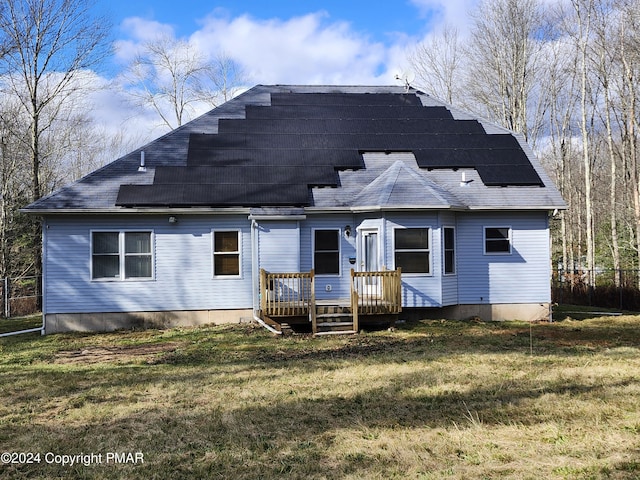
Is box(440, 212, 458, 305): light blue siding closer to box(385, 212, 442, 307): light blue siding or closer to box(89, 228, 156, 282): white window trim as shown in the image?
box(385, 212, 442, 307): light blue siding

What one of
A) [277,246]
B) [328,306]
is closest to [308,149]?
→ [277,246]

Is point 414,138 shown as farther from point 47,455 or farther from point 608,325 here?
point 47,455

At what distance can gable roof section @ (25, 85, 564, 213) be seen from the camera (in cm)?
1402

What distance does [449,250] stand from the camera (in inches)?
568

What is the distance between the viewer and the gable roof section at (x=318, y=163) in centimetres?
1402

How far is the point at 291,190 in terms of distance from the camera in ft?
47.9

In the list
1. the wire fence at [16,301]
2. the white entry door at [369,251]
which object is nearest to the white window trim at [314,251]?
the white entry door at [369,251]

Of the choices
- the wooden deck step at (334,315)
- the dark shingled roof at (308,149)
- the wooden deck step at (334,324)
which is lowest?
the wooden deck step at (334,324)

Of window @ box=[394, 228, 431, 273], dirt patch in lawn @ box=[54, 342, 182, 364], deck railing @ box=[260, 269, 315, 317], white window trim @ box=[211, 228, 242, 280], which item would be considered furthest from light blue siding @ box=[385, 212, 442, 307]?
dirt patch in lawn @ box=[54, 342, 182, 364]

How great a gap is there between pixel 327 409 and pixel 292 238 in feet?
25.3

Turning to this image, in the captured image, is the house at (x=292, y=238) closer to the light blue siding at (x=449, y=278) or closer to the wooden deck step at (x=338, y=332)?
the light blue siding at (x=449, y=278)

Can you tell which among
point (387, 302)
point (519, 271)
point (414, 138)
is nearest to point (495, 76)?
point (414, 138)

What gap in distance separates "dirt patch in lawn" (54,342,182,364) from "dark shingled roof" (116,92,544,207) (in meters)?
3.90

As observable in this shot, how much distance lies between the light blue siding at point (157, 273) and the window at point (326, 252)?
5.99ft
